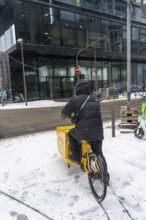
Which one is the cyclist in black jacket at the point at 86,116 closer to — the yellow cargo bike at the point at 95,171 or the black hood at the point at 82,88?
the black hood at the point at 82,88

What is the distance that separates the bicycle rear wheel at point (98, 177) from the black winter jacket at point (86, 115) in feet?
1.13

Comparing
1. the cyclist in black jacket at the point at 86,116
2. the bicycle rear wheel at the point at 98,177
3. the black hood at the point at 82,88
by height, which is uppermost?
the black hood at the point at 82,88

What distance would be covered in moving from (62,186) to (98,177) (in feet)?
2.77

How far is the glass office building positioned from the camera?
21953mm

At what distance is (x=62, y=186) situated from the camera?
3.74m

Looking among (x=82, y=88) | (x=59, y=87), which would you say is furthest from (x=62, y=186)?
(x=59, y=87)

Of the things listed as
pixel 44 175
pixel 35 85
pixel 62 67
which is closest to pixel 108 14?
pixel 62 67

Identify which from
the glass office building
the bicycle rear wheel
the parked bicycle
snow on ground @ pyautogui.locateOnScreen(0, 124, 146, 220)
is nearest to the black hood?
the bicycle rear wheel

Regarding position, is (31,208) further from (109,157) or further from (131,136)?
(131,136)

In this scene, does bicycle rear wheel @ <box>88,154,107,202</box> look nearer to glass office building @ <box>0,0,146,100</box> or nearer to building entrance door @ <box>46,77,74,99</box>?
glass office building @ <box>0,0,146,100</box>

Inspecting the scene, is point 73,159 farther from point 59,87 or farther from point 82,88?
point 59,87

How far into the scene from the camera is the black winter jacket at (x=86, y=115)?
3340mm

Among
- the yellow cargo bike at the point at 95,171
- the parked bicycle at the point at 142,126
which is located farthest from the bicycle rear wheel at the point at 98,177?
the parked bicycle at the point at 142,126

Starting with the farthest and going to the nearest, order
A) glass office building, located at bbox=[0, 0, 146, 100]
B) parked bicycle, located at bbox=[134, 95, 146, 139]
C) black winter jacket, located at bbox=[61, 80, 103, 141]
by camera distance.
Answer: glass office building, located at bbox=[0, 0, 146, 100] → parked bicycle, located at bbox=[134, 95, 146, 139] → black winter jacket, located at bbox=[61, 80, 103, 141]
